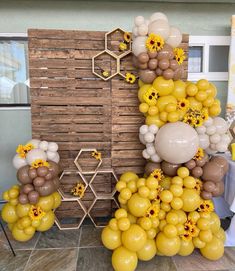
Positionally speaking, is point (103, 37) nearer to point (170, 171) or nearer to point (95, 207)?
point (170, 171)

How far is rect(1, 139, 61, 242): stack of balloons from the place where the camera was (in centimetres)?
191

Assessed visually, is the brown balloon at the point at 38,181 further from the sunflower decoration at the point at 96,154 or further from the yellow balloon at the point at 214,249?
the yellow balloon at the point at 214,249

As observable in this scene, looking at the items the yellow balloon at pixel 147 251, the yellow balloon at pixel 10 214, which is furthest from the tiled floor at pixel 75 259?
the yellow balloon at pixel 10 214

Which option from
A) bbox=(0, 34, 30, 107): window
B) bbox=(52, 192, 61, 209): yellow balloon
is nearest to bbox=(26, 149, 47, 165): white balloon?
bbox=(52, 192, 61, 209): yellow balloon

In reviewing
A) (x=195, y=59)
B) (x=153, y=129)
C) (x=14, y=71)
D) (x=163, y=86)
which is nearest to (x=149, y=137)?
(x=153, y=129)

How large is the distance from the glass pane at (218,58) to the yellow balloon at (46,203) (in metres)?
2.36

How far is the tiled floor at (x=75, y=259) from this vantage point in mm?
1786

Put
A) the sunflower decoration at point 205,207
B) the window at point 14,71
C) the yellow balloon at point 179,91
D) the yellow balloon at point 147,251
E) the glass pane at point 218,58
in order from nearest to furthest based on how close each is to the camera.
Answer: the yellow balloon at point 147,251
the sunflower decoration at point 205,207
the yellow balloon at point 179,91
the window at point 14,71
the glass pane at point 218,58

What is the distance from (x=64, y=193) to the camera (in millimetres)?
2332

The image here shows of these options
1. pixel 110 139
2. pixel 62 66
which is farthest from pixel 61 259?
pixel 62 66

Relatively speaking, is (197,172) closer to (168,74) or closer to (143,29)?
(168,74)

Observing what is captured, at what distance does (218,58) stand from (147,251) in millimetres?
2372

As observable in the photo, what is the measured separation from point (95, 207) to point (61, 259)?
24.1 inches

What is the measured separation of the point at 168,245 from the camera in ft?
5.60
